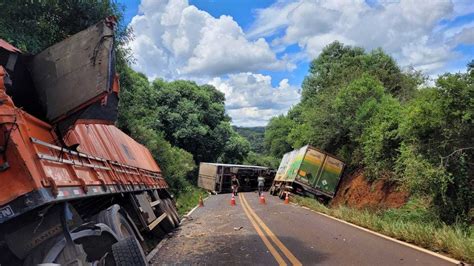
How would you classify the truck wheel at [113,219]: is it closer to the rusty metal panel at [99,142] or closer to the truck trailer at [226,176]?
the rusty metal panel at [99,142]

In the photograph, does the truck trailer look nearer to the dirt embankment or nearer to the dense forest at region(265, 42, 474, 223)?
the dense forest at region(265, 42, 474, 223)

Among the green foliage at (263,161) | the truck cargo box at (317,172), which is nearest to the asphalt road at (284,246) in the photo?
the truck cargo box at (317,172)

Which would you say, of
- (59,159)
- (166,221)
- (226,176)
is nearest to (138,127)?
(166,221)

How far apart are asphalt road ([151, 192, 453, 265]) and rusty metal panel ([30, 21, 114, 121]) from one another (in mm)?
4331

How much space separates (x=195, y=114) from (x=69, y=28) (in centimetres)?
3797

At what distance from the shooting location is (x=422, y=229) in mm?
9766

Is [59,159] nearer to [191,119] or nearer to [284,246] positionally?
[284,246]

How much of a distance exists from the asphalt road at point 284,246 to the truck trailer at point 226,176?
24.7 metres

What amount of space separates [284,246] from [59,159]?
19.9 feet

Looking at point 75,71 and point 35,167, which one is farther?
point 75,71

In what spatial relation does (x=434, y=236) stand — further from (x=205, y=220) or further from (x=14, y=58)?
(x=205, y=220)

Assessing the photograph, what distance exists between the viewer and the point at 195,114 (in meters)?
51.2

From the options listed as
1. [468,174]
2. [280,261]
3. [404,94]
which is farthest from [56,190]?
[404,94]

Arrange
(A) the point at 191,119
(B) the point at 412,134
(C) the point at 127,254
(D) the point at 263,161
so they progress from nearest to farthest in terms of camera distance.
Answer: (C) the point at 127,254, (B) the point at 412,134, (A) the point at 191,119, (D) the point at 263,161
